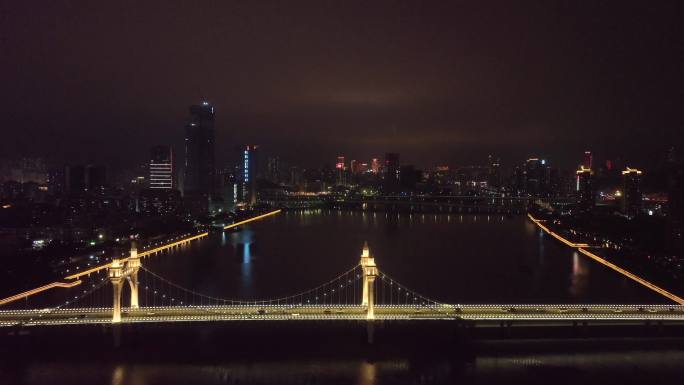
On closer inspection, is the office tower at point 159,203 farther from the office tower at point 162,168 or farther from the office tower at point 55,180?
the office tower at point 162,168

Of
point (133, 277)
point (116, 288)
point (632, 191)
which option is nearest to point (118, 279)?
point (116, 288)

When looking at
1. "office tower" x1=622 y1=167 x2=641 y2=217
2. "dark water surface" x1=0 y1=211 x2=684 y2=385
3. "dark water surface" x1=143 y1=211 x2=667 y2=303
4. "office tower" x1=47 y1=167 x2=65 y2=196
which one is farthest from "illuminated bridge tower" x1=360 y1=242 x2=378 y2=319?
"office tower" x1=47 y1=167 x2=65 y2=196

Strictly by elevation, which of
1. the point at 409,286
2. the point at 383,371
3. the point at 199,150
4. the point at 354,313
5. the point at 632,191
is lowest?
the point at 383,371

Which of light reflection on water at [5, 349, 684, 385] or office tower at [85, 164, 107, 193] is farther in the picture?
office tower at [85, 164, 107, 193]

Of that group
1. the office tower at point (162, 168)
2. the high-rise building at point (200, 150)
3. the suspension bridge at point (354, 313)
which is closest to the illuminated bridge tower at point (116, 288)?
the suspension bridge at point (354, 313)

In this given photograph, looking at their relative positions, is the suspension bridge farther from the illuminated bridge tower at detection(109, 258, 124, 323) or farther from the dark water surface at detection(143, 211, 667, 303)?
the dark water surface at detection(143, 211, 667, 303)

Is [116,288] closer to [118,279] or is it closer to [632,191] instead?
[118,279]
